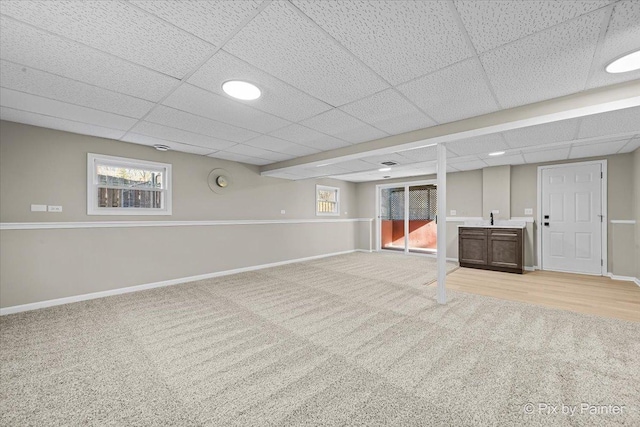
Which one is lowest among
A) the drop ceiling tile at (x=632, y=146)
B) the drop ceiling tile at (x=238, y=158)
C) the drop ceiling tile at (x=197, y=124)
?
the drop ceiling tile at (x=632, y=146)

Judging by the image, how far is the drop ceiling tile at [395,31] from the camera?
1428mm

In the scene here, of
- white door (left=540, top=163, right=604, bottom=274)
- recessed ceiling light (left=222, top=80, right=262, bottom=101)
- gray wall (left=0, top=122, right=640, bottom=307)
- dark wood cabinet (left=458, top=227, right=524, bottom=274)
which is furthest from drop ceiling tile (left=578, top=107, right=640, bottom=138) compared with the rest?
recessed ceiling light (left=222, top=80, right=262, bottom=101)

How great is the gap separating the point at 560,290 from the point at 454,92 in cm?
372

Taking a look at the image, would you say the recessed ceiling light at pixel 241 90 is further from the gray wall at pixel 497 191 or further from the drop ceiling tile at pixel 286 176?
the gray wall at pixel 497 191

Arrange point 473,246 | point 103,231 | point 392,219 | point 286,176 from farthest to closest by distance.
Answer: point 392,219, point 286,176, point 473,246, point 103,231

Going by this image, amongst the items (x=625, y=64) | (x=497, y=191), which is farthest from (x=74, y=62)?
(x=497, y=191)

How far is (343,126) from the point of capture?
3.33 m

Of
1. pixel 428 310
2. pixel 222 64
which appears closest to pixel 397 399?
pixel 428 310

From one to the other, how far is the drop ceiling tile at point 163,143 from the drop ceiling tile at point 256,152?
459 millimetres

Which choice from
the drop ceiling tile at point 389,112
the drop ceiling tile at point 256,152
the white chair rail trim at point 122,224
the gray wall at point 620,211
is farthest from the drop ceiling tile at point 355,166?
the gray wall at point 620,211

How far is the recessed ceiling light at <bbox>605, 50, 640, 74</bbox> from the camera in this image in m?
Result: 1.83

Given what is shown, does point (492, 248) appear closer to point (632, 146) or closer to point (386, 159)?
point (632, 146)

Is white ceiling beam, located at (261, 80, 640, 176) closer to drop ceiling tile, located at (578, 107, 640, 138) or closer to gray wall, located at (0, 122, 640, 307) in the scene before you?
drop ceiling tile, located at (578, 107, 640, 138)

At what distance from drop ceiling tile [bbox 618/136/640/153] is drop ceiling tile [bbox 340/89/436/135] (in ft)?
10.7
